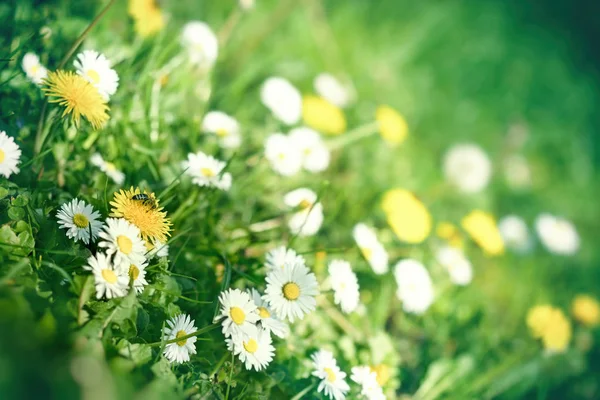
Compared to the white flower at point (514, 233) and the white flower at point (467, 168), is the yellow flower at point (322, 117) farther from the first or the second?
the white flower at point (514, 233)

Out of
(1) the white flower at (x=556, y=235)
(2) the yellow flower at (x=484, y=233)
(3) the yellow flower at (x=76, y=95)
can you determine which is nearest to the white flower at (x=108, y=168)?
(3) the yellow flower at (x=76, y=95)

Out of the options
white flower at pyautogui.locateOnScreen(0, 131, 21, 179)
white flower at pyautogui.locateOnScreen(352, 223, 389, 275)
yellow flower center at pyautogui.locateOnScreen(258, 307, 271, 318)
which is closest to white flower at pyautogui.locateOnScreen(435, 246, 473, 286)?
white flower at pyautogui.locateOnScreen(352, 223, 389, 275)

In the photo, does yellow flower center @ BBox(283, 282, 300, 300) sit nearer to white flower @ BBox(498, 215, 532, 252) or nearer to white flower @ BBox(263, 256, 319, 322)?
white flower @ BBox(263, 256, 319, 322)

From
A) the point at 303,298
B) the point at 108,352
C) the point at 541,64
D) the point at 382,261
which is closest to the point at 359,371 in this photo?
the point at 303,298

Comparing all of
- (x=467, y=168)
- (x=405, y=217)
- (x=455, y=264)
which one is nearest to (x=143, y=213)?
(x=405, y=217)

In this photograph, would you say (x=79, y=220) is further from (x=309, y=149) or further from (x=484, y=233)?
(x=484, y=233)

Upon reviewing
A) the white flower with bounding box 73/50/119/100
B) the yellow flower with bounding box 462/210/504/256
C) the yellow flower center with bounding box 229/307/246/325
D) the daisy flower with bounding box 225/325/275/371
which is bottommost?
the yellow flower with bounding box 462/210/504/256
